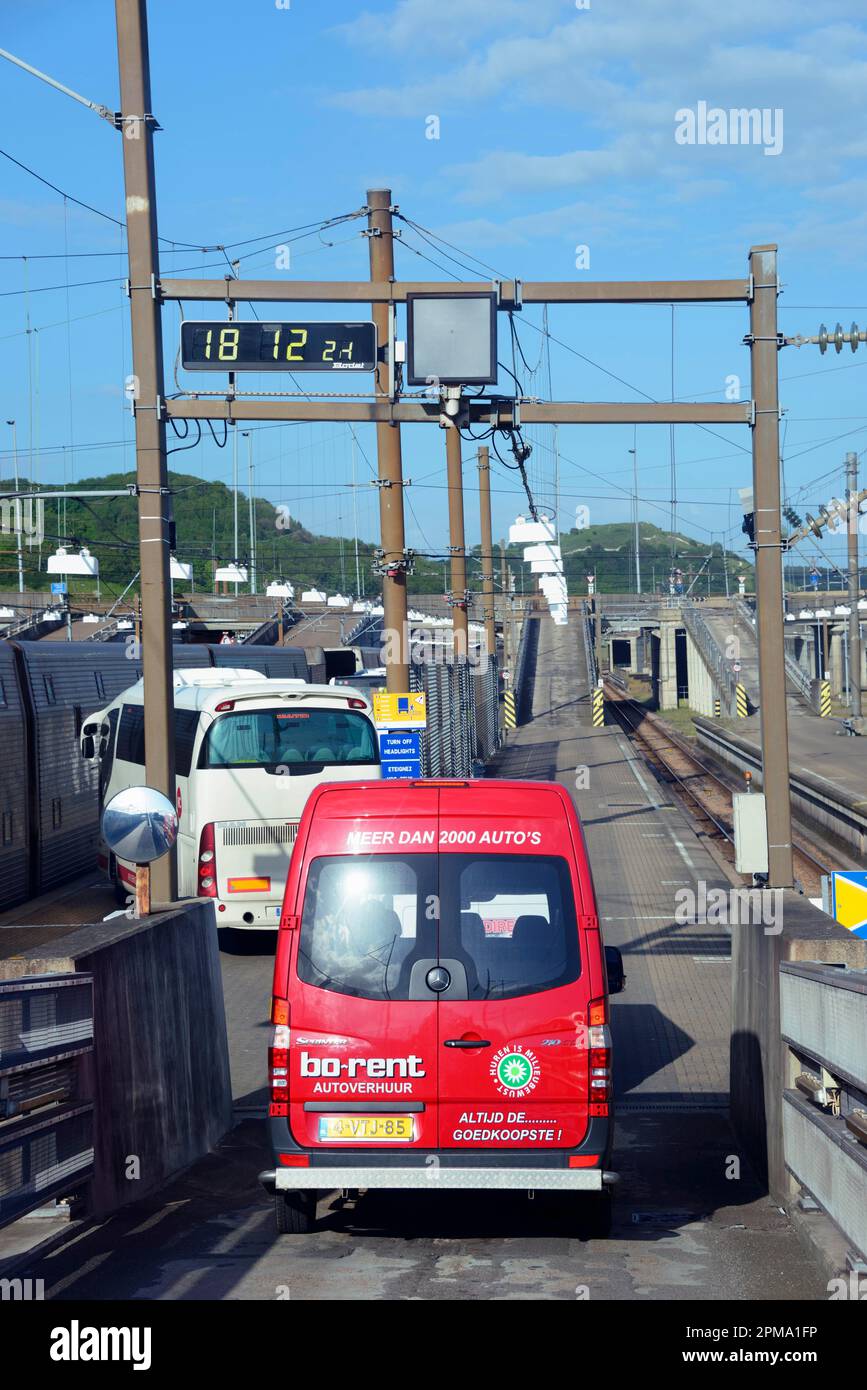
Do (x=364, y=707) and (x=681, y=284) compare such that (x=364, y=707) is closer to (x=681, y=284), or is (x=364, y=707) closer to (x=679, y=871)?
(x=681, y=284)

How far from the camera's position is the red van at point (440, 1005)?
6.65 m

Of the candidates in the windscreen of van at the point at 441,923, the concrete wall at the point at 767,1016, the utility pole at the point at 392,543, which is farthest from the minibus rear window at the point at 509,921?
the utility pole at the point at 392,543

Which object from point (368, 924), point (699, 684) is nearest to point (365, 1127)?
point (368, 924)

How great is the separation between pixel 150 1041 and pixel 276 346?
22.9 feet

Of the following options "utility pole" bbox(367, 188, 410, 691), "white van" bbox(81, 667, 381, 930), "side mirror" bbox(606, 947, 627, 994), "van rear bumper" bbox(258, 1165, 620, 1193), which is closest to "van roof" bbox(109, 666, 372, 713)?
"white van" bbox(81, 667, 381, 930)

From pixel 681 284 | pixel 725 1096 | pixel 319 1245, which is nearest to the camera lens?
pixel 319 1245

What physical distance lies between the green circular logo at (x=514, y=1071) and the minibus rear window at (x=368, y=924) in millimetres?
536

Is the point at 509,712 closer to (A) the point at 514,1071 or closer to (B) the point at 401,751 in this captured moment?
(B) the point at 401,751

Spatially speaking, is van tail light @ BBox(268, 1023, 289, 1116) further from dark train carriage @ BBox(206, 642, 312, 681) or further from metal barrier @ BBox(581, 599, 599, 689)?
metal barrier @ BBox(581, 599, 599, 689)

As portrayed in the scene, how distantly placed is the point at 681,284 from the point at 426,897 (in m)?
7.61

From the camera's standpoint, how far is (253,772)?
55.5ft

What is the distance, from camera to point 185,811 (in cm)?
1706

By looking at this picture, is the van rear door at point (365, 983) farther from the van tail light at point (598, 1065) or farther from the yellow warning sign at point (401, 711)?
the yellow warning sign at point (401, 711)
